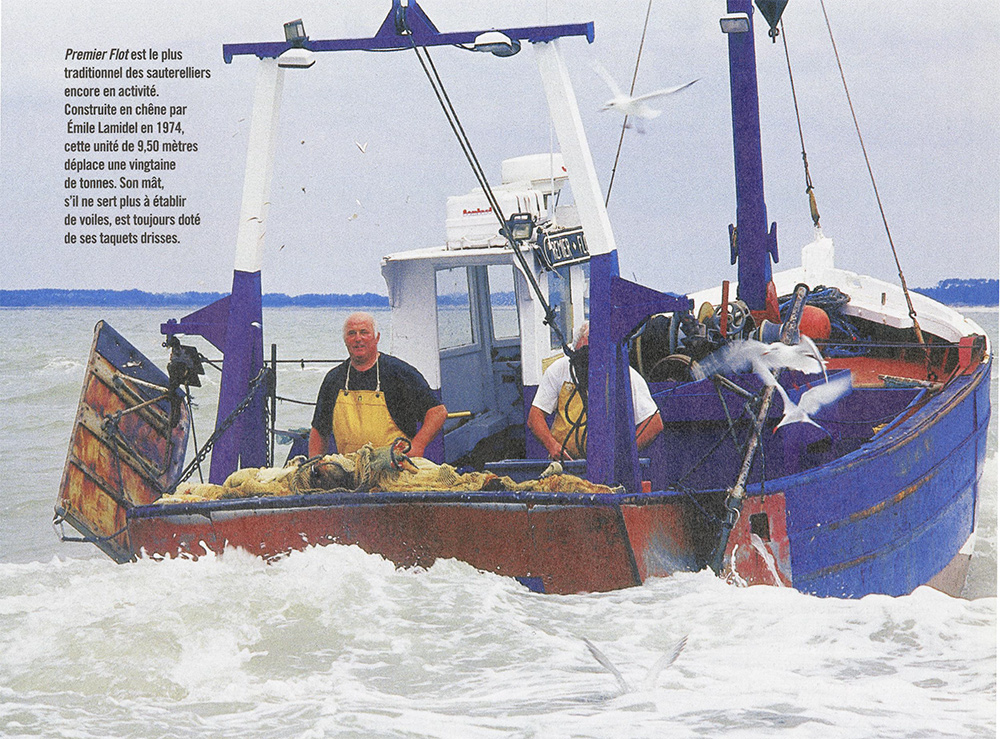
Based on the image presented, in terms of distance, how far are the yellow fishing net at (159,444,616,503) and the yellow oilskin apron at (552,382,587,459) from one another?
0.93 meters

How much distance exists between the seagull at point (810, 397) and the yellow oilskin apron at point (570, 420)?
1131 millimetres

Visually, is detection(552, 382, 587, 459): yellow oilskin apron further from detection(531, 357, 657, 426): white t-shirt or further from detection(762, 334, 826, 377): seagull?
detection(762, 334, 826, 377): seagull

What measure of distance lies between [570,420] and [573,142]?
176cm

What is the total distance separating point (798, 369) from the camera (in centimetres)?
749

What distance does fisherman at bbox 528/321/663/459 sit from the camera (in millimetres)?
7098

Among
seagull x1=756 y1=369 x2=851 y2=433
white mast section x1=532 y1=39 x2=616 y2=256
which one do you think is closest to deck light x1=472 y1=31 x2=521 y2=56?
white mast section x1=532 y1=39 x2=616 y2=256

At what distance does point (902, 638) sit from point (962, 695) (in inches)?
26.1

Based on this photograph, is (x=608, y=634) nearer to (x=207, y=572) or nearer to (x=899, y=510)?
(x=207, y=572)

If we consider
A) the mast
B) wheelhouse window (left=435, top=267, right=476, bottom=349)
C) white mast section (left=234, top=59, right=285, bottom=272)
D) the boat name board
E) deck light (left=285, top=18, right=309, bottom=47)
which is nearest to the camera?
deck light (left=285, top=18, right=309, bottom=47)

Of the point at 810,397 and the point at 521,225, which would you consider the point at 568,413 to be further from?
the point at 810,397

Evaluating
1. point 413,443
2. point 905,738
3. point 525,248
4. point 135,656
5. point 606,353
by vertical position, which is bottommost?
point 905,738

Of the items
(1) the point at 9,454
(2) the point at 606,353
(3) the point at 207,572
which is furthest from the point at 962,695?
(1) the point at 9,454

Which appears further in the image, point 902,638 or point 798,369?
point 798,369

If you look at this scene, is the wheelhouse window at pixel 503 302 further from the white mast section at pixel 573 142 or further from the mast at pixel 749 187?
the white mast section at pixel 573 142
